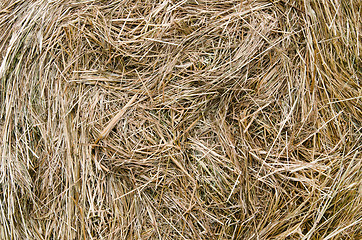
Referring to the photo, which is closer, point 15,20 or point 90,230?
point 90,230

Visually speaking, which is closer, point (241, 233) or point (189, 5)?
point (241, 233)

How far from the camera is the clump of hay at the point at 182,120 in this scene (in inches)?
54.2

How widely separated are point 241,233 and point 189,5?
3.72 feet

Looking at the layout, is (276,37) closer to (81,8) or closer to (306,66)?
(306,66)

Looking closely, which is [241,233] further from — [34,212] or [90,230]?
[34,212]

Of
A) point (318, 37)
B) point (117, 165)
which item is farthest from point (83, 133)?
A: point (318, 37)

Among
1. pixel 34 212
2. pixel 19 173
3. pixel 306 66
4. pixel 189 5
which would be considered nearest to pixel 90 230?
pixel 34 212

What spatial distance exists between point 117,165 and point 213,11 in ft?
2.89

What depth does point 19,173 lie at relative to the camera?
1.42 metres

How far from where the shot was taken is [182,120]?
141cm

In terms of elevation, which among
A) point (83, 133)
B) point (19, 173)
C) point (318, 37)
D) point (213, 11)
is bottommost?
point (19, 173)

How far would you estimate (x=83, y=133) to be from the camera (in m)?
1.42

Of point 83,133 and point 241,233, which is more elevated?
point 83,133

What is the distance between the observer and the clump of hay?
1.38 metres
